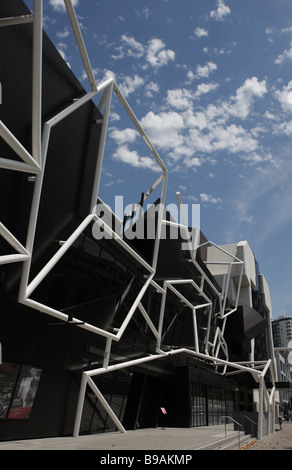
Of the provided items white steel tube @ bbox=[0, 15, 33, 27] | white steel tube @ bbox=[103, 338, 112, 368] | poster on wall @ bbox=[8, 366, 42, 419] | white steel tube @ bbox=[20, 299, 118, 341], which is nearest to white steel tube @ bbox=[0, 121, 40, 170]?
white steel tube @ bbox=[0, 15, 33, 27]

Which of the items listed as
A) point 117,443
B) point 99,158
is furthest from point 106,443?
point 99,158

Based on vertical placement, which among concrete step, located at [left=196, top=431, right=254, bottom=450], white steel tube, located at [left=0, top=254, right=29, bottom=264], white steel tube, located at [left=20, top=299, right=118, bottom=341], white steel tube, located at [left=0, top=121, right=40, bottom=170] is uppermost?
white steel tube, located at [left=0, top=121, right=40, bottom=170]

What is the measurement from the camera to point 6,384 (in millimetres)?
11977

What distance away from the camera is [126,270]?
19.6 metres

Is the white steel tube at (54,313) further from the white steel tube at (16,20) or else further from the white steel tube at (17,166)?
the white steel tube at (16,20)

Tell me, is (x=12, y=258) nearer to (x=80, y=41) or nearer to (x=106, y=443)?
(x=106, y=443)

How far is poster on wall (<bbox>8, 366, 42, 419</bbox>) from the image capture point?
12209 mm

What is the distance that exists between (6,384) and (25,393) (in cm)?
108

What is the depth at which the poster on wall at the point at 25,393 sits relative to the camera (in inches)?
481

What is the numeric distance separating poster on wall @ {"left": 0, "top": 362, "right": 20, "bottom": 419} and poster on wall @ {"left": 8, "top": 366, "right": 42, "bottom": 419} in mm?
222

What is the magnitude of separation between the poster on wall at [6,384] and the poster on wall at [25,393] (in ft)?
0.73

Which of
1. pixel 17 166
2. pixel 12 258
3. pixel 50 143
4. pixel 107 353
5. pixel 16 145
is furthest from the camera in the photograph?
pixel 107 353

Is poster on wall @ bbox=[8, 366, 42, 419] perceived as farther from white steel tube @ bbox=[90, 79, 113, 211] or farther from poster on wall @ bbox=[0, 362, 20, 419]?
white steel tube @ bbox=[90, 79, 113, 211]

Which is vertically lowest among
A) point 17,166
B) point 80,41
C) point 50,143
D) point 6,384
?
point 6,384
